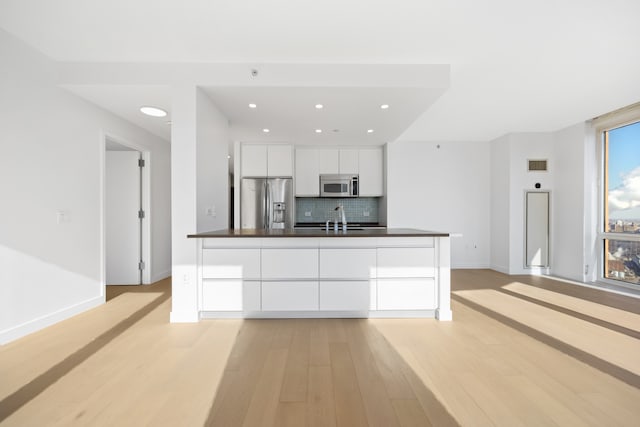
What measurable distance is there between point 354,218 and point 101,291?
450cm

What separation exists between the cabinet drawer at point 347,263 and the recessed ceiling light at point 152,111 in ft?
8.83

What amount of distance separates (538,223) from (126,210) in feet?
23.3

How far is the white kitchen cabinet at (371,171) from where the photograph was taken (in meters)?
6.10

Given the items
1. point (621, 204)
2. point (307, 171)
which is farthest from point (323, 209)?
point (621, 204)

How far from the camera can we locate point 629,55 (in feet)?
9.53

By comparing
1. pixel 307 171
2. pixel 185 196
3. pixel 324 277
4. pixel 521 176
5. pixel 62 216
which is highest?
pixel 307 171

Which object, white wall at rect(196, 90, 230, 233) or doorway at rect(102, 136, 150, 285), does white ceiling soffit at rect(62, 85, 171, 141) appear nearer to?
white wall at rect(196, 90, 230, 233)

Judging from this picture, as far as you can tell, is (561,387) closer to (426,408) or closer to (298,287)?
(426,408)

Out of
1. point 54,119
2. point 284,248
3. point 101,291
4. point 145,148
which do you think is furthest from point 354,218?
point 54,119

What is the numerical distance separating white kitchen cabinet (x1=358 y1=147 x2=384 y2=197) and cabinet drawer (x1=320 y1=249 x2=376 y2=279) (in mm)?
3110

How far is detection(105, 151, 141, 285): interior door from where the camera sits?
4527mm

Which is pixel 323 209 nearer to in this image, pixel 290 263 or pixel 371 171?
pixel 371 171

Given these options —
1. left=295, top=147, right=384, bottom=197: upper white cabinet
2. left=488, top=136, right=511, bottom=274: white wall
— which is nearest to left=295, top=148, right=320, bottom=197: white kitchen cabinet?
left=295, top=147, right=384, bottom=197: upper white cabinet

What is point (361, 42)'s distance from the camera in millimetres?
2732
